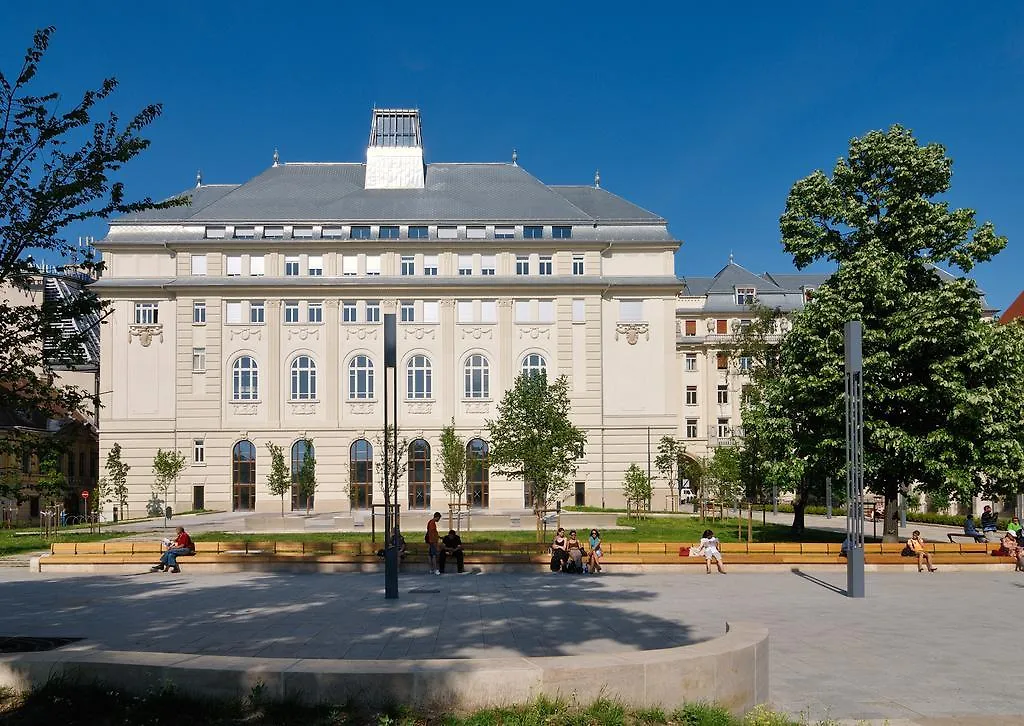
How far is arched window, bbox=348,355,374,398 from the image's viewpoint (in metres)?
60.0

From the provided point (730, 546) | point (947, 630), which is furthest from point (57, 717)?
point (730, 546)

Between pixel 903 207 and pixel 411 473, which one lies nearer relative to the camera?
pixel 903 207

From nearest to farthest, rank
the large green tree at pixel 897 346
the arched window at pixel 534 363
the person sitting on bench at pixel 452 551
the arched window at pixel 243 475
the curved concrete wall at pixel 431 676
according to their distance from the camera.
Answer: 1. the curved concrete wall at pixel 431 676
2. the person sitting on bench at pixel 452 551
3. the large green tree at pixel 897 346
4. the arched window at pixel 243 475
5. the arched window at pixel 534 363

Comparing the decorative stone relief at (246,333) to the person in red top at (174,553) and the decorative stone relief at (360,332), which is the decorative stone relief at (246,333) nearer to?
the decorative stone relief at (360,332)

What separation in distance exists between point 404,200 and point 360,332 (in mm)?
10147

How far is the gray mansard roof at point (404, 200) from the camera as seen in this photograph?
61.3 metres

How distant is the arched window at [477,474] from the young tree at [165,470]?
59.0ft

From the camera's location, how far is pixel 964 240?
102 feet

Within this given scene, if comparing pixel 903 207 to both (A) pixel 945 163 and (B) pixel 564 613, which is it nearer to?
(A) pixel 945 163

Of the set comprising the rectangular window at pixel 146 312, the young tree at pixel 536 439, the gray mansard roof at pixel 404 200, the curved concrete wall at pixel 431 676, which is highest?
the gray mansard roof at pixel 404 200

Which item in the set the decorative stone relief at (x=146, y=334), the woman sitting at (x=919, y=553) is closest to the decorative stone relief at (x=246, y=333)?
the decorative stone relief at (x=146, y=334)

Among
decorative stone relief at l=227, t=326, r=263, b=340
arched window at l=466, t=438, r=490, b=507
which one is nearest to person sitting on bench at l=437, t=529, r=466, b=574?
arched window at l=466, t=438, r=490, b=507

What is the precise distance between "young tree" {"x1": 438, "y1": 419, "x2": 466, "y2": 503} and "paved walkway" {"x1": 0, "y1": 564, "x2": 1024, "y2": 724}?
88.8ft

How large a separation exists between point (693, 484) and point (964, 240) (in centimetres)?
2983
